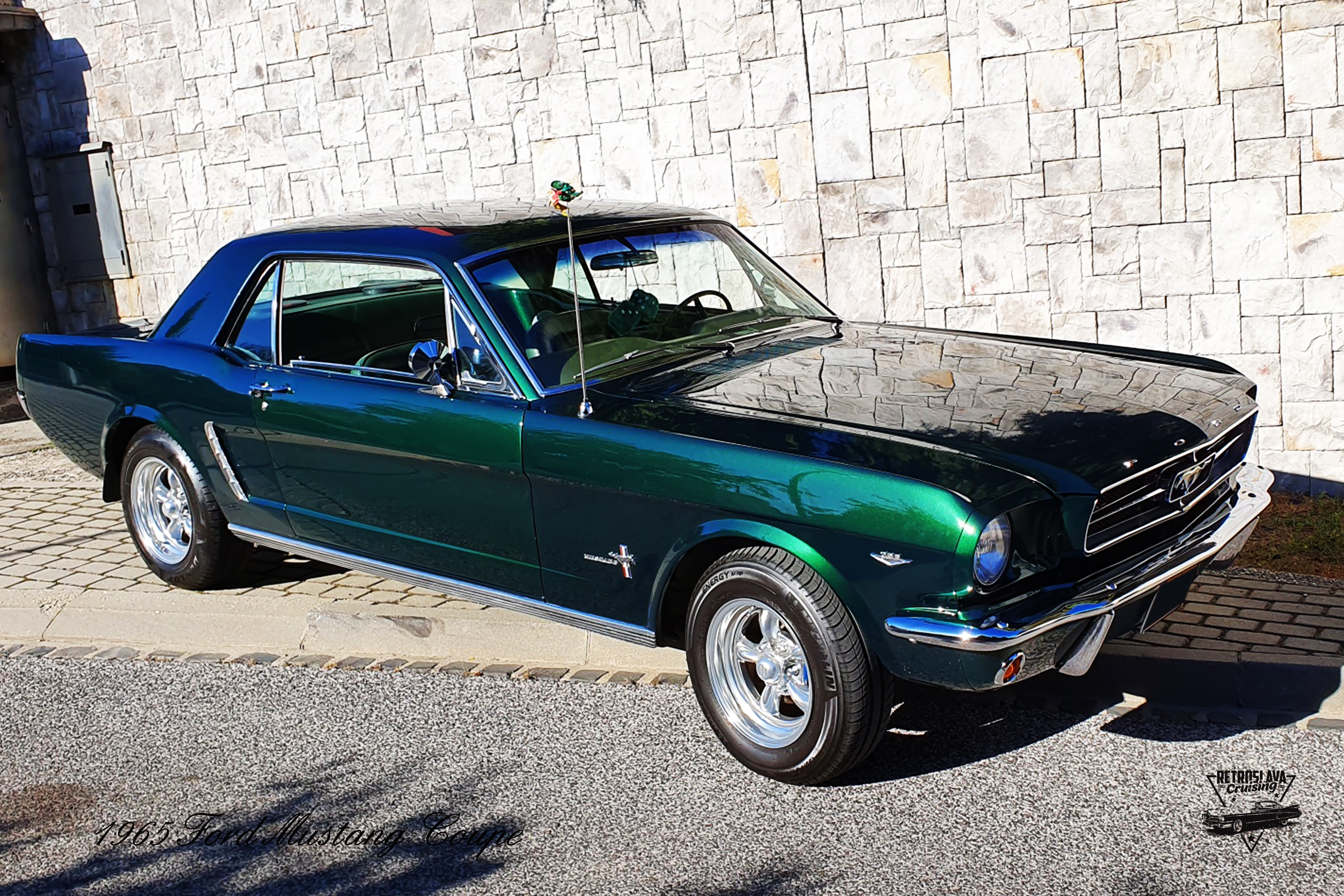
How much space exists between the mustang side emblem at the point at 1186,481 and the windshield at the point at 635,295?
174cm

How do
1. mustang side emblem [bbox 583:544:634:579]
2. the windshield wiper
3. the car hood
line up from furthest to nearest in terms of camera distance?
the windshield wiper, mustang side emblem [bbox 583:544:634:579], the car hood

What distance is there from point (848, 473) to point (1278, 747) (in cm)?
164

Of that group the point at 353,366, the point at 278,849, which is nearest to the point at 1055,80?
the point at 353,366

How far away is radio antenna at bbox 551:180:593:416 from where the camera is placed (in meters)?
4.42

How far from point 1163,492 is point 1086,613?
0.65 metres

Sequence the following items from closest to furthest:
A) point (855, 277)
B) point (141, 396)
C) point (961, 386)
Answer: point (961, 386)
point (141, 396)
point (855, 277)

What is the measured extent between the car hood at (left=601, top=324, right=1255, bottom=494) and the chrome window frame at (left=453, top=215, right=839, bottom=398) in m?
0.25

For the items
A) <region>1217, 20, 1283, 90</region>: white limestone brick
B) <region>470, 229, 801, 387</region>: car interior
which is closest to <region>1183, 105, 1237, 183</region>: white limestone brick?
<region>1217, 20, 1283, 90</region>: white limestone brick

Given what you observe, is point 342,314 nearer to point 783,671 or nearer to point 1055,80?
point 783,671

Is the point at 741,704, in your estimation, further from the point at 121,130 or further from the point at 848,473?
the point at 121,130

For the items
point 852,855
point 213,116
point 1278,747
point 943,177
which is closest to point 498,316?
point 852,855

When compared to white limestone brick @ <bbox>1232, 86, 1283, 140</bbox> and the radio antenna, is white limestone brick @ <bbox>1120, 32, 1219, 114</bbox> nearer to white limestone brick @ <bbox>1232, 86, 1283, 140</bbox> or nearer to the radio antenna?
white limestone brick @ <bbox>1232, 86, 1283, 140</bbox>

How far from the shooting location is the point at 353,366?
517 cm

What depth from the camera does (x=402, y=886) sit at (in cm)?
354
